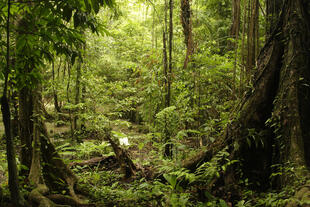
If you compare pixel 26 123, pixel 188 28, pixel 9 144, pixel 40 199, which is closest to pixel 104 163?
pixel 26 123

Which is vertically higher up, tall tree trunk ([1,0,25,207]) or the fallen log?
tall tree trunk ([1,0,25,207])

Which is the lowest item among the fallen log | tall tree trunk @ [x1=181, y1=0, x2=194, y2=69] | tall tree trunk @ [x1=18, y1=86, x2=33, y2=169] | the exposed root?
the fallen log

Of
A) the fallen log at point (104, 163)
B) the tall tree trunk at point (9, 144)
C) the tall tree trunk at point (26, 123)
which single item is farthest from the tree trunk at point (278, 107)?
the fallen log at point (104, 163)

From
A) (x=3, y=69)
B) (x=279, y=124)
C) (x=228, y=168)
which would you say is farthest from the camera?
(x=228, y=168)

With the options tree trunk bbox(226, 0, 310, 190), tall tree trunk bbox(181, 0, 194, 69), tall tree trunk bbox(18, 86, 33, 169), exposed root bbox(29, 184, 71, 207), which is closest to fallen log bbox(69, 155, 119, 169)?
tall tree trunk bbox(18, 86, 33, 169)

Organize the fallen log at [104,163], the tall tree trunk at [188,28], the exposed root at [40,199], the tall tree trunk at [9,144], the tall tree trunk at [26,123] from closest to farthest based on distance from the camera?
1. the tall tree trunk at [9,144]
2. the exposed root at [40,199]
3. the tall tree trunk at [26,123]
4. the tall tree trunk at [188,28]
5. the fallen log at [104,163]

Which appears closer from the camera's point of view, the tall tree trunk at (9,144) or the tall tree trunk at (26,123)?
the tall tree trunk at (9,144)

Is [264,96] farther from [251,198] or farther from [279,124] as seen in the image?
[251,198]

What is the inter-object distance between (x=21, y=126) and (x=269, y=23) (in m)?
4.21

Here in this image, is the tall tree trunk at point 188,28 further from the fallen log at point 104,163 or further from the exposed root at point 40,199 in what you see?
the exposed root at point 40,199

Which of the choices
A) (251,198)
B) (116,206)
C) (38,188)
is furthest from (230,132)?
A: (38,188)

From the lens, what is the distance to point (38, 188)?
2.99 meters

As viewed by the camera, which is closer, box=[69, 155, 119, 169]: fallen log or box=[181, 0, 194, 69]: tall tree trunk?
box=[181, 0, 194, 69]: tall tree trunk

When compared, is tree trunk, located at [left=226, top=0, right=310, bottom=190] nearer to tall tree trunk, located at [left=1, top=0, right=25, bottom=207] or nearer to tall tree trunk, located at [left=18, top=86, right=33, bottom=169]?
tall tree trunk, located at [left=1, top=0, right=25, bottom=207]
